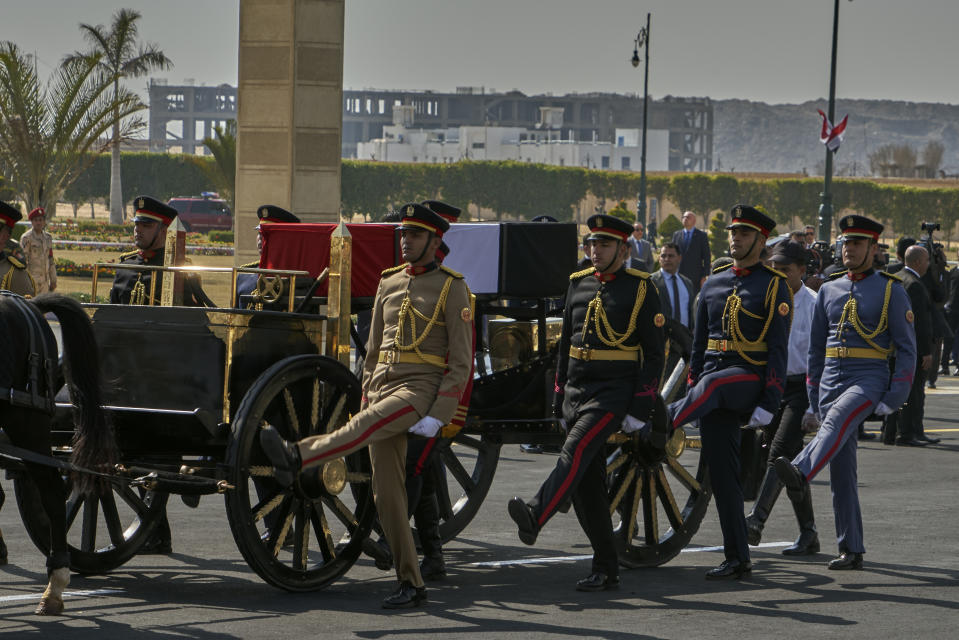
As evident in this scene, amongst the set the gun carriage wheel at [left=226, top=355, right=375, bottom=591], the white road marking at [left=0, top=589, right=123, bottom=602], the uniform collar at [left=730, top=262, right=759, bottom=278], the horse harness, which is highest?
the uniform collar at [left=730, top=262, right=759, bottom=278]

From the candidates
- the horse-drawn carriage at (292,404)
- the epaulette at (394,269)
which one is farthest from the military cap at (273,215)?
the epaulette at (394,269)

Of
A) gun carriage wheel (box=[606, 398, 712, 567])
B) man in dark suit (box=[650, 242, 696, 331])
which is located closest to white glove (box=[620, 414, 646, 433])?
gun carriage wheel (box=[606, 398, 712, 567])

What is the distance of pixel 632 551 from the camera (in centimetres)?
797

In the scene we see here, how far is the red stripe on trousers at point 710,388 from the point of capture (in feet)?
25.6

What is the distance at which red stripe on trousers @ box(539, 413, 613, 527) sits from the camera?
7.24 m

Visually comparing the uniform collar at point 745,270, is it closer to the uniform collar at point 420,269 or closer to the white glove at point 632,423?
the white glove at point 632,423

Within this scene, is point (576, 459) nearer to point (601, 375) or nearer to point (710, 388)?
point (601, 375)

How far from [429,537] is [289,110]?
33.2 feet

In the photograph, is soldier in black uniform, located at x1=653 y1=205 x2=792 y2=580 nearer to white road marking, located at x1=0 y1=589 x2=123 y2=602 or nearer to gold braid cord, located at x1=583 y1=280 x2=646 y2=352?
gold braid cord, located at x1=583 y1=280 x2=646 y2=352

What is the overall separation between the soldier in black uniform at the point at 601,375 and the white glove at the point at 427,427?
698mm

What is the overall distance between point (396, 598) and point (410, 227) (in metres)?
1.74

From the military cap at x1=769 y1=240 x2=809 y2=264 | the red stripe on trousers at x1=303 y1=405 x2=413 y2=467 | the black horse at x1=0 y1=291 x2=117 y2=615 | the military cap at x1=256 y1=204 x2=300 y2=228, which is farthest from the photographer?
the military cap at x1=256 y1=204 x2=300 y2=228

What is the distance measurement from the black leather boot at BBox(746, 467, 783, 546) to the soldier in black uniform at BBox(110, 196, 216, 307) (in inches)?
125

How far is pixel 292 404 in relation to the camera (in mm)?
7141
